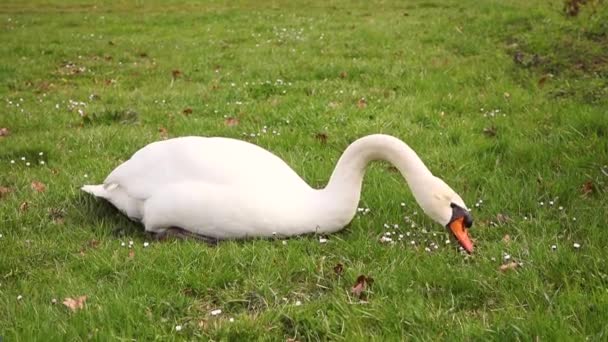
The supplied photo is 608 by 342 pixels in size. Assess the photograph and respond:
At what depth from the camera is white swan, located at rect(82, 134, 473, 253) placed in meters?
4.87

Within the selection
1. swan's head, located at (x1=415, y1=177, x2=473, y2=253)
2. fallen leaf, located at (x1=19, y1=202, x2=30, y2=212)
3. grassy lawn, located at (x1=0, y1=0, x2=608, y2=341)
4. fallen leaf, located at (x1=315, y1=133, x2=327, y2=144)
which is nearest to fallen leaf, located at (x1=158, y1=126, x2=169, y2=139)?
grassy lawn, located at (x1=0, y1=0, x2=608, y2=341)

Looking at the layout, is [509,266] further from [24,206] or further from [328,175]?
[24,206]

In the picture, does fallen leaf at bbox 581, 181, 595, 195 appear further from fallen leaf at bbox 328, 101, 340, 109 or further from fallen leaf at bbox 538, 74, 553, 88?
fallen leaf at bbox 538, 74, 553, 88

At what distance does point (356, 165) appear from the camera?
5.01m

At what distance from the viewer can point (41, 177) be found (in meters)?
6.48

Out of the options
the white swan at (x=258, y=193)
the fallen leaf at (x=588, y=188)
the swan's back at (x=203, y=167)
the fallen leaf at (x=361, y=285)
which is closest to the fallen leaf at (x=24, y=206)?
the swan's back at (x=203, y=167)

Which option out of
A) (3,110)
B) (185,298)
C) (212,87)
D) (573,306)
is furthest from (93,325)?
(212,87)

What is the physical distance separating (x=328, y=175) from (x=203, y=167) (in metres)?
1.61

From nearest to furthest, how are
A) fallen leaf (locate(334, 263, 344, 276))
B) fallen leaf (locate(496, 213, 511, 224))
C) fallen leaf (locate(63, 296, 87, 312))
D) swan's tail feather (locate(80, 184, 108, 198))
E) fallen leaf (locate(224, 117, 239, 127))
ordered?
fallen leaf (locate(63, 296, 87, 312)) < fallen leaf (locate(334, 263, 344, 276)) < fallen leaf (locate(496, 213, 511, 224)) < swan's tail feather (locate(80, 184, 108, 198)) < fallen leaf (locate(224, 117, 239, 127))

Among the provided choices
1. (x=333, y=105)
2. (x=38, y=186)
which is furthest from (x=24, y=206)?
(x=333, y=105)

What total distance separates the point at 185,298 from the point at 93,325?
0.55 meters

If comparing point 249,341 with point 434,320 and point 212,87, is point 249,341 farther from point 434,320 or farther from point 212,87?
point 212,87

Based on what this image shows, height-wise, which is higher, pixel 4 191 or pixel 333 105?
pixel 4 191

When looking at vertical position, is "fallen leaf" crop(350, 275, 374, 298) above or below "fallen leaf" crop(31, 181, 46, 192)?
above
